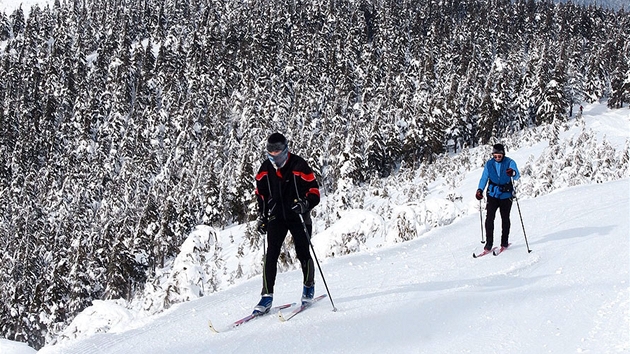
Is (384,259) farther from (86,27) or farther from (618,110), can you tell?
(86,27)

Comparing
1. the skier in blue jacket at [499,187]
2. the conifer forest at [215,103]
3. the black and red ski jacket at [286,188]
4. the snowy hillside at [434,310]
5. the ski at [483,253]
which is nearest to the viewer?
the snowy hillside at [434,310]

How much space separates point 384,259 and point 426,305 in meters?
2.66

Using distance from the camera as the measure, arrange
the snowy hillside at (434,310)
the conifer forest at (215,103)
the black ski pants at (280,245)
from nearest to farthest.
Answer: the snowy hillside at (434,310)
the black ski pants at (280,245)
the conifer forest at (215,103)

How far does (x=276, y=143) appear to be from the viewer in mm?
4812

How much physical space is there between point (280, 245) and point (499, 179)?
4.58 meters

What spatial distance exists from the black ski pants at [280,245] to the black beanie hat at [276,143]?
0.84 metres

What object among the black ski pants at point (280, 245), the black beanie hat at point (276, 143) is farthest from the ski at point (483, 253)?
the black beanie hat at point (276, 143)

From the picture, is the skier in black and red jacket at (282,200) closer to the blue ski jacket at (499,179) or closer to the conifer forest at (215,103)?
the blue ski jacket at (499,179)

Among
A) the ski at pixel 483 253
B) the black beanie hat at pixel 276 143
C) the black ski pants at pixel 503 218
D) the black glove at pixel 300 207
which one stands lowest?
the ski at pixel 483 253

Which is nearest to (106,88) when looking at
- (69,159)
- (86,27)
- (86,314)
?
(69,159)

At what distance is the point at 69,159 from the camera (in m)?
72.4

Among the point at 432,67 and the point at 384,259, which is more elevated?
the point at 432,67

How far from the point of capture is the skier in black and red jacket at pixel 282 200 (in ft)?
→ 16.0

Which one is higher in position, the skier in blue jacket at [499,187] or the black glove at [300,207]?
the black glove at [300,207]
